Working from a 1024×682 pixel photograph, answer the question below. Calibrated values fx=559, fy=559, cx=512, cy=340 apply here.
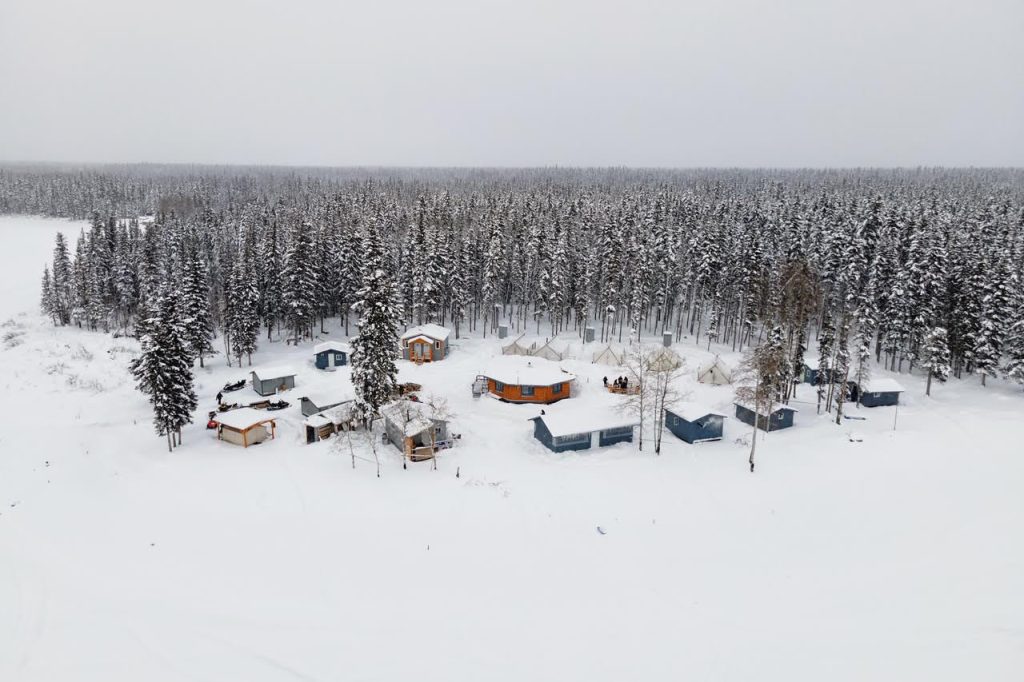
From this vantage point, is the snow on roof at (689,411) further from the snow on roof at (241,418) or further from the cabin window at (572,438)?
the snow on roof at (241,418)

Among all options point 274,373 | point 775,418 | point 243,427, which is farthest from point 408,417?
point 775,418

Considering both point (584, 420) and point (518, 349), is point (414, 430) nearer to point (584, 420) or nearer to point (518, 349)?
point (584, 420)

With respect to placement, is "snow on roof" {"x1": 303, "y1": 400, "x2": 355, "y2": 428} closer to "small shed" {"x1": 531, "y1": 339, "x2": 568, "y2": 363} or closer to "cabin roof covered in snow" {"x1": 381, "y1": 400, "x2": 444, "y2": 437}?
"cabin roof covered in snow" {"x1": 381, "y1": 400, "x2": 444, "y2": 437}

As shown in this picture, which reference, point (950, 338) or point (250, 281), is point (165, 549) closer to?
point (250, 281)

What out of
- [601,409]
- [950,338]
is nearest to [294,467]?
[601,409]

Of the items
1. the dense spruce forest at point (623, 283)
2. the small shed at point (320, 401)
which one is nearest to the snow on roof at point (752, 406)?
the dense spruce forest at point (623, 283)
